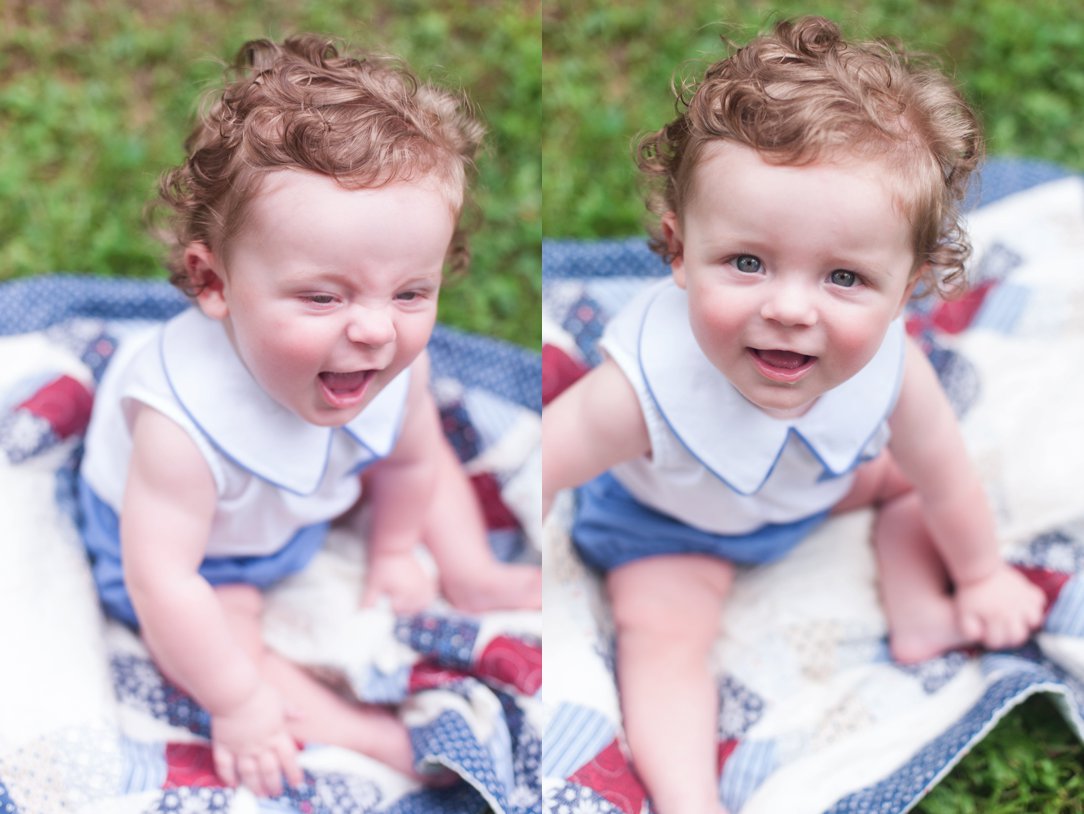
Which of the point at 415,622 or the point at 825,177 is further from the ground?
the point at 825,177

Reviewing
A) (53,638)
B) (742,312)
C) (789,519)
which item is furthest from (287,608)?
(742,312)

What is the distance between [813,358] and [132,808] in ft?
3.17

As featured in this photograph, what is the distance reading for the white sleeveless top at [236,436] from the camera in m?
1.53

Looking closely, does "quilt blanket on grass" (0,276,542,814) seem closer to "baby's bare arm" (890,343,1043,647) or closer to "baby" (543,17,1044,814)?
"baby" (543,17,1044,814)

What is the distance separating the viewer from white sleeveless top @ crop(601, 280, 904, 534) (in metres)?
1.53

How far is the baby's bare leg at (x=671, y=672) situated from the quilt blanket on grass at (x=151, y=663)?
135 mm

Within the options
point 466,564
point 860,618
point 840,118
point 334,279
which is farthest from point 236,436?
point 860,618

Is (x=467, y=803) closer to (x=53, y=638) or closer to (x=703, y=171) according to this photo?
(x=53, y=638)

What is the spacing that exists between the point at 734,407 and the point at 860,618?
516mm

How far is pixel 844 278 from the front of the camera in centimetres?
133

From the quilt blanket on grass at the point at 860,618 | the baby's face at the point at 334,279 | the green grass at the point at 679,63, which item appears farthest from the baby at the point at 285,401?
the green grass at the point at 679,63

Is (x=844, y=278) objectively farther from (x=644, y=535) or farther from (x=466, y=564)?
(x=466, y=564)

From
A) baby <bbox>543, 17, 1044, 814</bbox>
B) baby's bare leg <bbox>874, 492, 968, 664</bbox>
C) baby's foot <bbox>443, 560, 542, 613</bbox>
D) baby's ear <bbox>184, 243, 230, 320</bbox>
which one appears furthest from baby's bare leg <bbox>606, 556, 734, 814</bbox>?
baby's ear <bbox>184, 243, 230, 320</bbox>

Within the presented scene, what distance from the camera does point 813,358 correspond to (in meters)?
1.38
